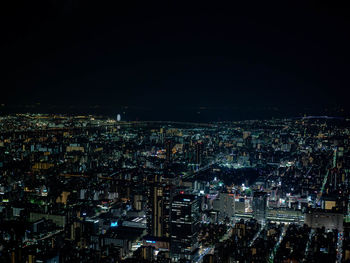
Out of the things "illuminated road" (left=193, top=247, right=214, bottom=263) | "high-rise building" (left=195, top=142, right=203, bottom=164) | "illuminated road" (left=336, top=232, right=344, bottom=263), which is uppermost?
"high-rise building" (left=195, top=142, right=203, bottom=164)

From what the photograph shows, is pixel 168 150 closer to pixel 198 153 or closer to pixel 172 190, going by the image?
pixel 198 153

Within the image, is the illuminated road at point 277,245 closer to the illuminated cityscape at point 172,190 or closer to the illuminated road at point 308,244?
the illuminated cityscape at point 172,190

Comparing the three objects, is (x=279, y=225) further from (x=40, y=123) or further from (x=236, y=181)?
(x=40, y=123)

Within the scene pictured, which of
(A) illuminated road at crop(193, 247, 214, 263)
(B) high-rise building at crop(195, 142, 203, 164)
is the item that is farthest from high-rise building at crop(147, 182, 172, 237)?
(B) high-rise building at crop(195, 142, 203, 164)

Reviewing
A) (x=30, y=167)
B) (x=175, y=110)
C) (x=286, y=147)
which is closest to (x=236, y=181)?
(x=286, y=147)

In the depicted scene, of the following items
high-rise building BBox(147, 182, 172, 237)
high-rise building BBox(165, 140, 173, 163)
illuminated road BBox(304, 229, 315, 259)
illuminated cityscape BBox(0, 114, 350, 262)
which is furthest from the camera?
high-rise building BBox(165, 140, 173, 163)

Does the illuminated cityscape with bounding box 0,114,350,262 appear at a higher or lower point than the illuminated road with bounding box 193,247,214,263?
higher

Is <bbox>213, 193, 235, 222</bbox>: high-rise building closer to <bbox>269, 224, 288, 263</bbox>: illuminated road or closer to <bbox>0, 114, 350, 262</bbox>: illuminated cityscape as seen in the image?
<bbox>0, 114, 350, 262</bbox>: illuminated cityscape
